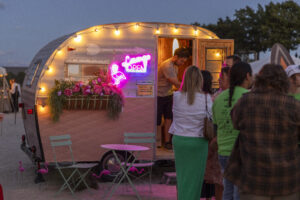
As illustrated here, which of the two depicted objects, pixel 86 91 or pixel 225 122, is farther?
pixel 86 91

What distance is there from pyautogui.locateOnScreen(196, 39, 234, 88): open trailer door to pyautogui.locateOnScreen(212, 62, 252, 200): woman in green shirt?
379cm

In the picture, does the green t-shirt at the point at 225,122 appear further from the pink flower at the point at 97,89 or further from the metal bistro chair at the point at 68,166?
the pink flower at the point at 97,89

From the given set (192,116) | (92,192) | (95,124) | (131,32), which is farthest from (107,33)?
(192,116)

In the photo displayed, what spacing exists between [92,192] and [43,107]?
1.59 meters

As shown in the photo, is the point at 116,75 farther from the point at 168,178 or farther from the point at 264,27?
the point at 264,27

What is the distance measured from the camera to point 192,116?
449cm

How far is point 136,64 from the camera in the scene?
7.14 meters

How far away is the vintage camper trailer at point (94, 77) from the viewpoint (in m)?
6.70

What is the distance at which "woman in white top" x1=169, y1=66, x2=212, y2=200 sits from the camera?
14.7 ft

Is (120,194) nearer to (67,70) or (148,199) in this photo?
(148,199)

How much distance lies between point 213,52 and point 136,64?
5.03 ft

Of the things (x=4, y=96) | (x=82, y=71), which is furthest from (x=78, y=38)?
(x=4, y=96)

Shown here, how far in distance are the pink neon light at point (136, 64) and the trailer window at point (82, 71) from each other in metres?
0.40

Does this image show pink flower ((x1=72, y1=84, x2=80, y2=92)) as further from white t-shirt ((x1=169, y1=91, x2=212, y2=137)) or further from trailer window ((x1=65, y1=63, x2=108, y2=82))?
white t-shirt ((x1=169, y1=91, x2=212, y2=137))
